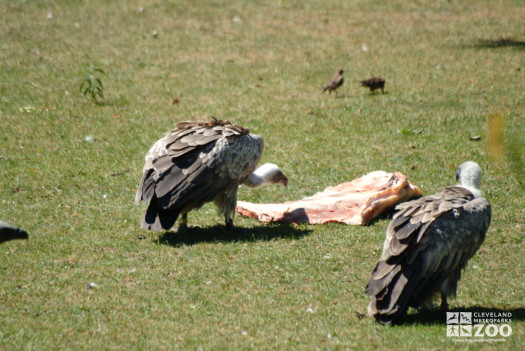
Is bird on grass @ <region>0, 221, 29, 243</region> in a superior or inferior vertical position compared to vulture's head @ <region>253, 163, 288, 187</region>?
superior

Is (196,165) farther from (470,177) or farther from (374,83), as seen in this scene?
(374,83)

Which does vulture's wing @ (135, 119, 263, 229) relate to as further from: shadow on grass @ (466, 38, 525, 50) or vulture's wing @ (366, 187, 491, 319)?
shadow on grass @ (466, 38, 525, 50)

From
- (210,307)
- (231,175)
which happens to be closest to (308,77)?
(231,175)

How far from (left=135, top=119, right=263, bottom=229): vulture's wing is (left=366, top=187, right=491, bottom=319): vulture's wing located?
269 centimetres

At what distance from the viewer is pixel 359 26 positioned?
1997 centimetres

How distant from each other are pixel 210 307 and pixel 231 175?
7.75 ft

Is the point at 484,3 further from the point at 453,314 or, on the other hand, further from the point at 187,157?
the point at 453,314

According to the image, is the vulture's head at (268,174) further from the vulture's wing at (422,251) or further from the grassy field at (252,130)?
the vulture's wing at (422,251)

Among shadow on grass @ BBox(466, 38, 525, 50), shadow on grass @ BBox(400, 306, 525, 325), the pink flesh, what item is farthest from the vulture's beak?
shadow on grass @ BBox(466, 38, 525, 50)

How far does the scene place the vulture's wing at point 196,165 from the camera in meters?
8.14

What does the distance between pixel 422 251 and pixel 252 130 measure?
694cm

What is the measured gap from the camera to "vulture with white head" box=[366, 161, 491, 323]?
5.98 metres

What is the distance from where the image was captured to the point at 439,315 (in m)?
6.38

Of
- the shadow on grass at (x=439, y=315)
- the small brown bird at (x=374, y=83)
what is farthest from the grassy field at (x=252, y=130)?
the small brown bird at (x=374, y=83)
